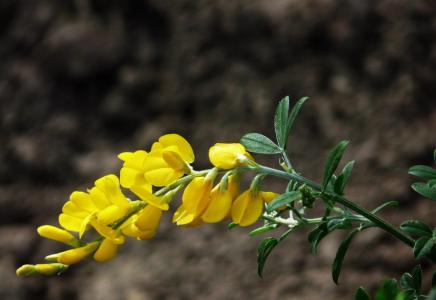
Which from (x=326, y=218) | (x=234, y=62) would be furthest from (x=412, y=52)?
(x=326, y=218)

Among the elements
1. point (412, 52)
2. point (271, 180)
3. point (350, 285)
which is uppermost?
point (412, 52)

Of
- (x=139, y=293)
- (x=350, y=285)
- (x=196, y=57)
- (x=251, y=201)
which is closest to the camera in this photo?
(x=251, y=201)

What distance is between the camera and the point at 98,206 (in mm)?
786

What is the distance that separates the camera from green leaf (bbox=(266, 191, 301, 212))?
75 centimetres

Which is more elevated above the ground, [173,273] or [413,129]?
[413,129]

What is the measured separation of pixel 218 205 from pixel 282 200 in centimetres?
7

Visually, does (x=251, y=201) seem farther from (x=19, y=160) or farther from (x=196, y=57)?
(x=19, y=160)

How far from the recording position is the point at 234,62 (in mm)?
2471

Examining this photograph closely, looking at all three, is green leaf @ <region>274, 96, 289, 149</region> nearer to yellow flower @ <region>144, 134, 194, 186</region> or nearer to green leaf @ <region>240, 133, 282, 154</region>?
green leaf @ <region>240, 133, 282, 154</region>

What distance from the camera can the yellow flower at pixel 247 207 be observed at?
77cm

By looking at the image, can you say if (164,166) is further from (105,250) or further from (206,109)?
(206,109)

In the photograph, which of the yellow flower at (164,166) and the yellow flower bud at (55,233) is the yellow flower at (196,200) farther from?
the yellow flower bud at (55,233)

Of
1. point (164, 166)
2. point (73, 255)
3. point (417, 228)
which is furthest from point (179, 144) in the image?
point (417, 228)

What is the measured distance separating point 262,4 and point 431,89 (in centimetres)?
62
